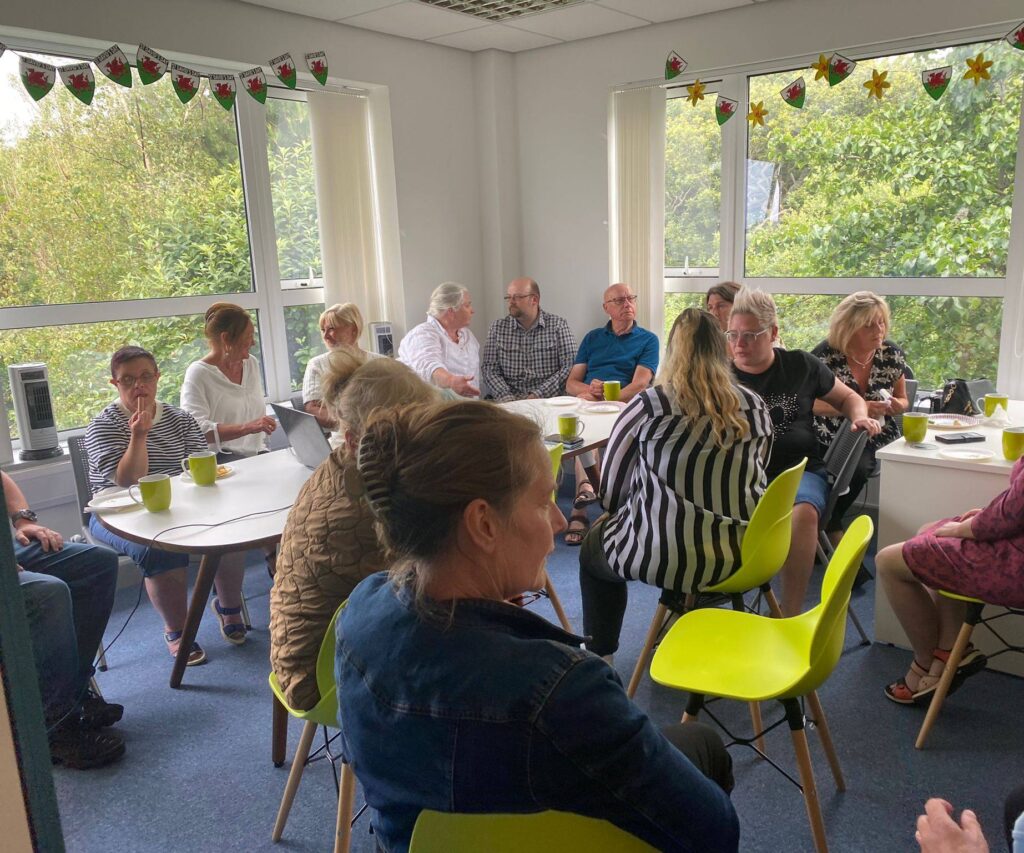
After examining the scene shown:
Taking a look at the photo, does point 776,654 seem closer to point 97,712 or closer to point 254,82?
point 97,712

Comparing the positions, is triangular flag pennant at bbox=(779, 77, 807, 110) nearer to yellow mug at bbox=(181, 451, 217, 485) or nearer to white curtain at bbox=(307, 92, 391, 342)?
white curtain at bbox=(307, 92, 391, 342)

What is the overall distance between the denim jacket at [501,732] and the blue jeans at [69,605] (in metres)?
1.79

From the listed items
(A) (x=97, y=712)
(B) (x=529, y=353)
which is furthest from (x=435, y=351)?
(A) (x=97, y=712)

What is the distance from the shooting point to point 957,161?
3881mm

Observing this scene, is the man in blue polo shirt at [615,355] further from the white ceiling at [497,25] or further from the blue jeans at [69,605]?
the blue jeans at [69,605]

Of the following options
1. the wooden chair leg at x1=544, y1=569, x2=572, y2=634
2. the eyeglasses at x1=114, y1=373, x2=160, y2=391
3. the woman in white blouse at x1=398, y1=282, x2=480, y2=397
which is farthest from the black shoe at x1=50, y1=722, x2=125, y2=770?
the woman in white blouse at x1=398, y1=282, x2=480, y2=397

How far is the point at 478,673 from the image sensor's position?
0.89 m

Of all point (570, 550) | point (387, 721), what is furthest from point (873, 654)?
point (387, 721)

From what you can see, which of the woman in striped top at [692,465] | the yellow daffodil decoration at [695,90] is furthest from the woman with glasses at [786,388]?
the yellow daffodil decoration at [695,90]

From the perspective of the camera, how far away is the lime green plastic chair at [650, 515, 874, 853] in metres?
1.65

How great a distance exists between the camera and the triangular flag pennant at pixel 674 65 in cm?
439

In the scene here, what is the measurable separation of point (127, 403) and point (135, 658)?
0.97 m

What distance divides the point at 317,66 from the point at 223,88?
1.73ft

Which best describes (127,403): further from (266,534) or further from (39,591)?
(266,534)
